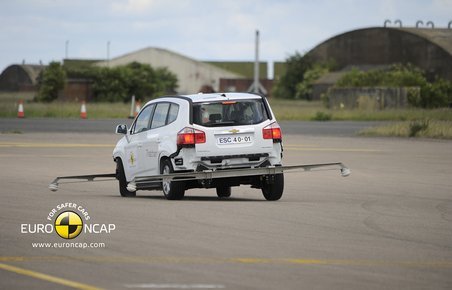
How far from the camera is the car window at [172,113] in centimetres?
1830

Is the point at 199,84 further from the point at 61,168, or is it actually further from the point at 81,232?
the point at 81,232

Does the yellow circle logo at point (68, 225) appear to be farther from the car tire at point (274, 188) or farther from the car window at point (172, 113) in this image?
the car tire at point (274, 188)

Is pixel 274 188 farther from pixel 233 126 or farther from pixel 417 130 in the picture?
pixel 417 130

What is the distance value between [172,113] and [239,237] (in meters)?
5.50

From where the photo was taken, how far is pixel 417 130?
41438 mm

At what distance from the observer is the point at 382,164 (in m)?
27.8

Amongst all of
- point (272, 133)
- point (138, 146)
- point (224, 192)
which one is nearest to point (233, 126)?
point (272, 133)

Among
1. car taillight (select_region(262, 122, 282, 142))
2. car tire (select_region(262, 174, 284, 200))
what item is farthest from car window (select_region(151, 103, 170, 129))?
car tire (select_region(262, 174, 284, 200))

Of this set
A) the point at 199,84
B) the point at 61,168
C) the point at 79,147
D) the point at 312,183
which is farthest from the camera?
the point at 199,84

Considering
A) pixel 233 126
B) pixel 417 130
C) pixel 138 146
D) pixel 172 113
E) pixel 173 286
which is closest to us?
pixel 173 286

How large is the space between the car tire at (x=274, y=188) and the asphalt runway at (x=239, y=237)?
0.79ft

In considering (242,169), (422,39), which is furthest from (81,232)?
(422,39)

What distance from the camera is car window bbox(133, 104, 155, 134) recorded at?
1942 cm

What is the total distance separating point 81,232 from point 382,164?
50.5 ft
